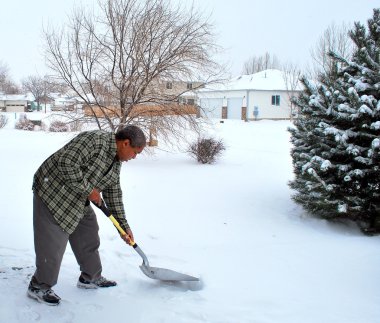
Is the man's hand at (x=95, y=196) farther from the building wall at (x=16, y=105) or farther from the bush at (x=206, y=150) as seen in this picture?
the building wall at (x=16, y=105)

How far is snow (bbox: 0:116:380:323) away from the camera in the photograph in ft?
10.7

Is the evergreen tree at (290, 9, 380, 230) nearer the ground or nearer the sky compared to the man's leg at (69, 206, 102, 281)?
nearer the sky

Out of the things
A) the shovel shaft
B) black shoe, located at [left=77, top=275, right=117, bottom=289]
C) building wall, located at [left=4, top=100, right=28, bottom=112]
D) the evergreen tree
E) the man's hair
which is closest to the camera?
the man's hair

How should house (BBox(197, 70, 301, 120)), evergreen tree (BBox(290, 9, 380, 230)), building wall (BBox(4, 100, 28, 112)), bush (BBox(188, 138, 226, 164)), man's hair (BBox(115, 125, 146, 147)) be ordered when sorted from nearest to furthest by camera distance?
man's hair (BBox(115, 125, 146, 147))
evergreen tree (BBox(290, 9, 380, 230))
bush (BBox(188, 138, 226, 164))
house (BBox(197, 70, 301, 120))
building wall (BBox(4, 100, 28, 112))

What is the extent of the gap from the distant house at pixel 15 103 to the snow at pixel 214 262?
67280 mm

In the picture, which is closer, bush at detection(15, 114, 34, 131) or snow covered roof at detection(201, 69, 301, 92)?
bush at detection(15, 114, 34, 131)

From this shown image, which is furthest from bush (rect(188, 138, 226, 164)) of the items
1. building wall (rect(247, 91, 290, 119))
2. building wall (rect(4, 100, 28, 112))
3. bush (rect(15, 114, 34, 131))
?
building wall (rect(4, 100, 28, 112))

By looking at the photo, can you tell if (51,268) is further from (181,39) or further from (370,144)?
(181,39)

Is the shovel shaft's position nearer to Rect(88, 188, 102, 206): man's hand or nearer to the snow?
Rect(88, 188, 102, 206): man's hand

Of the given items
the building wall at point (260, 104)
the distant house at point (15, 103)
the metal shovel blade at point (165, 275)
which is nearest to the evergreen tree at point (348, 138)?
the metal shovel blade at point (165, 275)

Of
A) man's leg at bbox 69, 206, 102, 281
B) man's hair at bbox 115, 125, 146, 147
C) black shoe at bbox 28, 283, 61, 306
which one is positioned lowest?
→ black shoe at bbox 28, 283, 61, 306

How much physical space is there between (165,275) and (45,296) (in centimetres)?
101

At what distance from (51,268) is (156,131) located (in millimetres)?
10699

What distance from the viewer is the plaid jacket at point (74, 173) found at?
304 cm
